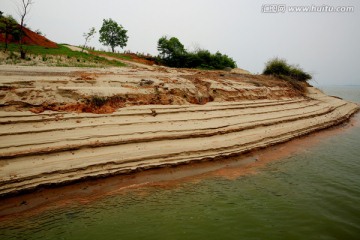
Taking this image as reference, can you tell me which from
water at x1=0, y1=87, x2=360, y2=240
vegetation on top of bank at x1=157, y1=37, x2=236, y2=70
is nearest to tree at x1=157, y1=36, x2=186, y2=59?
vegetation on top of bank at x1=157, y1=37, x2=236, y2=70

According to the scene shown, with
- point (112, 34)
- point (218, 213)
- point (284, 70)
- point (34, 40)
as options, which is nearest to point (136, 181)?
point (218, 213)

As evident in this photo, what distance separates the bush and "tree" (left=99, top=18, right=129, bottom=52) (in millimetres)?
25301

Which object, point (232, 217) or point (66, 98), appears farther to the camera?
point (66, 98)

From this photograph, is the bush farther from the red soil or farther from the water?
the red soil

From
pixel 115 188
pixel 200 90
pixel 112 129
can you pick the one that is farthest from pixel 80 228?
pixel 200 90

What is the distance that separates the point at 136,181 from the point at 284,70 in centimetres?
1642

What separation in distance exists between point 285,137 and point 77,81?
6.47m

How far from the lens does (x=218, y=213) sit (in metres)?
3.59

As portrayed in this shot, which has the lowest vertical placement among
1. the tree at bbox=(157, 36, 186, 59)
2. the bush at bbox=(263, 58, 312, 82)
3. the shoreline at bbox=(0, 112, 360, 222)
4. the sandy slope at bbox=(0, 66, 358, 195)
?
the shoreline at bbox=(0, 112, 360, 222)

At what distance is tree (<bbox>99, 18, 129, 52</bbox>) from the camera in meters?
35.6

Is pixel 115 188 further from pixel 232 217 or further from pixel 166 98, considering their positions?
pixel 166 98

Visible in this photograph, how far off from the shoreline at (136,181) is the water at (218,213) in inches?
4.6

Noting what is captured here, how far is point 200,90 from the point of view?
8.95 meters

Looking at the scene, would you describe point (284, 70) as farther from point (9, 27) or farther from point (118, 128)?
point (9, 27)
